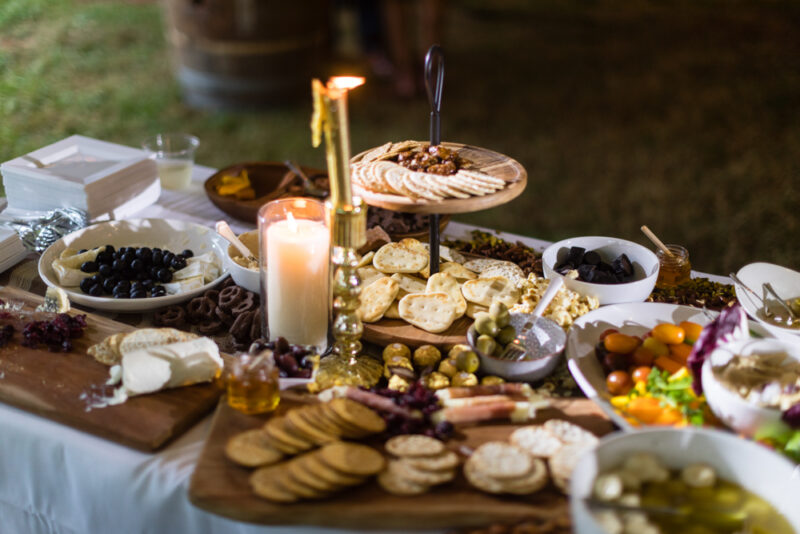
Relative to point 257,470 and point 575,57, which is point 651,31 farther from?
point 257,470

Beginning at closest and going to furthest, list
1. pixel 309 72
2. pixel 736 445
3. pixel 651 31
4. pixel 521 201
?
pixel 736 445 → pixel 521 201 → pixel 309 72 → pixel 651 31

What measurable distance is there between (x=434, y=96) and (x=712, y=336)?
772mm

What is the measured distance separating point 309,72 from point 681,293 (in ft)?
13.7

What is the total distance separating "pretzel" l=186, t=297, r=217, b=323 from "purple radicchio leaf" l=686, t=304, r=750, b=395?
104cm

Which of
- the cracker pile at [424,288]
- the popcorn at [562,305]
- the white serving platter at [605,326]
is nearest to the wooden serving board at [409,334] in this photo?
the cracker pile at [424,288]

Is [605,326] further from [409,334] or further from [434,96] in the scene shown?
[434,96]

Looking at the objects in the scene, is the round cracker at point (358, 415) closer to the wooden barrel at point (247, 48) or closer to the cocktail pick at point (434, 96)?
the cocktail pick at point (434, 96)

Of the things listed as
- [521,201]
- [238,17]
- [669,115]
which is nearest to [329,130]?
[521,201]

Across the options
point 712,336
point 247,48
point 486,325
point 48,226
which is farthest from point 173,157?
point 247,48

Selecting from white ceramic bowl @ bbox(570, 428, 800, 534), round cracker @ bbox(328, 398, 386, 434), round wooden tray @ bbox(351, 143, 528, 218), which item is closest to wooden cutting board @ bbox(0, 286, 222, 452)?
round cracker @ bbox(328, 398, 386, 434)

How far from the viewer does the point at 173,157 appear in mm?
2408

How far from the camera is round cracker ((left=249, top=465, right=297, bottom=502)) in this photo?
42.5 inches

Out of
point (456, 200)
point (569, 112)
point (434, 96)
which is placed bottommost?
point (569, 112)

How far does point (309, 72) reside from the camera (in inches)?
212
